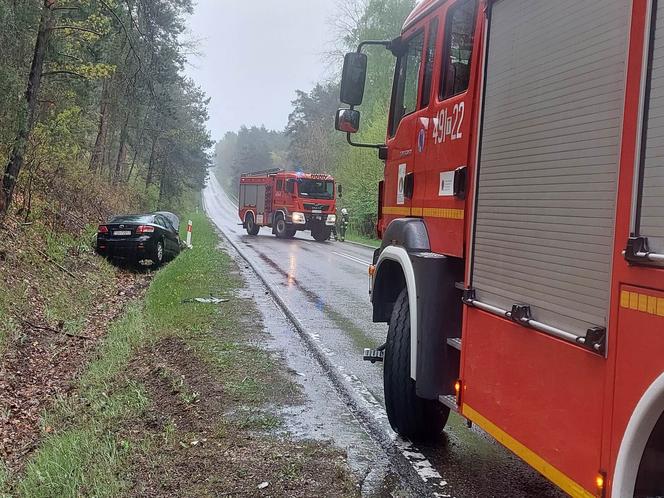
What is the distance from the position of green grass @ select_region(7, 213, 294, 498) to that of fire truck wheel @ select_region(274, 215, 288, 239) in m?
17.5

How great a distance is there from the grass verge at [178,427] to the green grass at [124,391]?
0.01 meters

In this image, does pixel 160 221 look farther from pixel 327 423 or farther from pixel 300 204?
pixel 300 204

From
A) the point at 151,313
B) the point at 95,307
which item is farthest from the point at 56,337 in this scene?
the point at 95,307

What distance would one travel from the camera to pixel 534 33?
2955 millimetres

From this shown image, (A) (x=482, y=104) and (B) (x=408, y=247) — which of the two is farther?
(B) (x=408, y=247)

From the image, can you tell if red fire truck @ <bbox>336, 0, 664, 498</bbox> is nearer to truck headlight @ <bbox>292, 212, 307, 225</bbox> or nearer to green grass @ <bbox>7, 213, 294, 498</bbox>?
green grass @ <bbox>7, 213, 294, 498</bbox>

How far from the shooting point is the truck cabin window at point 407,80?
194 inches

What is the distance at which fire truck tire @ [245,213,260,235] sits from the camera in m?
31.7

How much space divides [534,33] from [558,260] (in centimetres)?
109

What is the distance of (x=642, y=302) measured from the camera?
2061 millimetres

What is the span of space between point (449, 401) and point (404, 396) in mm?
791

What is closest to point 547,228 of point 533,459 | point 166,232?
point 533,459

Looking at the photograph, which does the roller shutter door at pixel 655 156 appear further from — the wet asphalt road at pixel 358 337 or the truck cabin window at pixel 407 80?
the truck cabin window at pixel 407 80

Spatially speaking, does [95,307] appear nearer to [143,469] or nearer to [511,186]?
[143,469]
